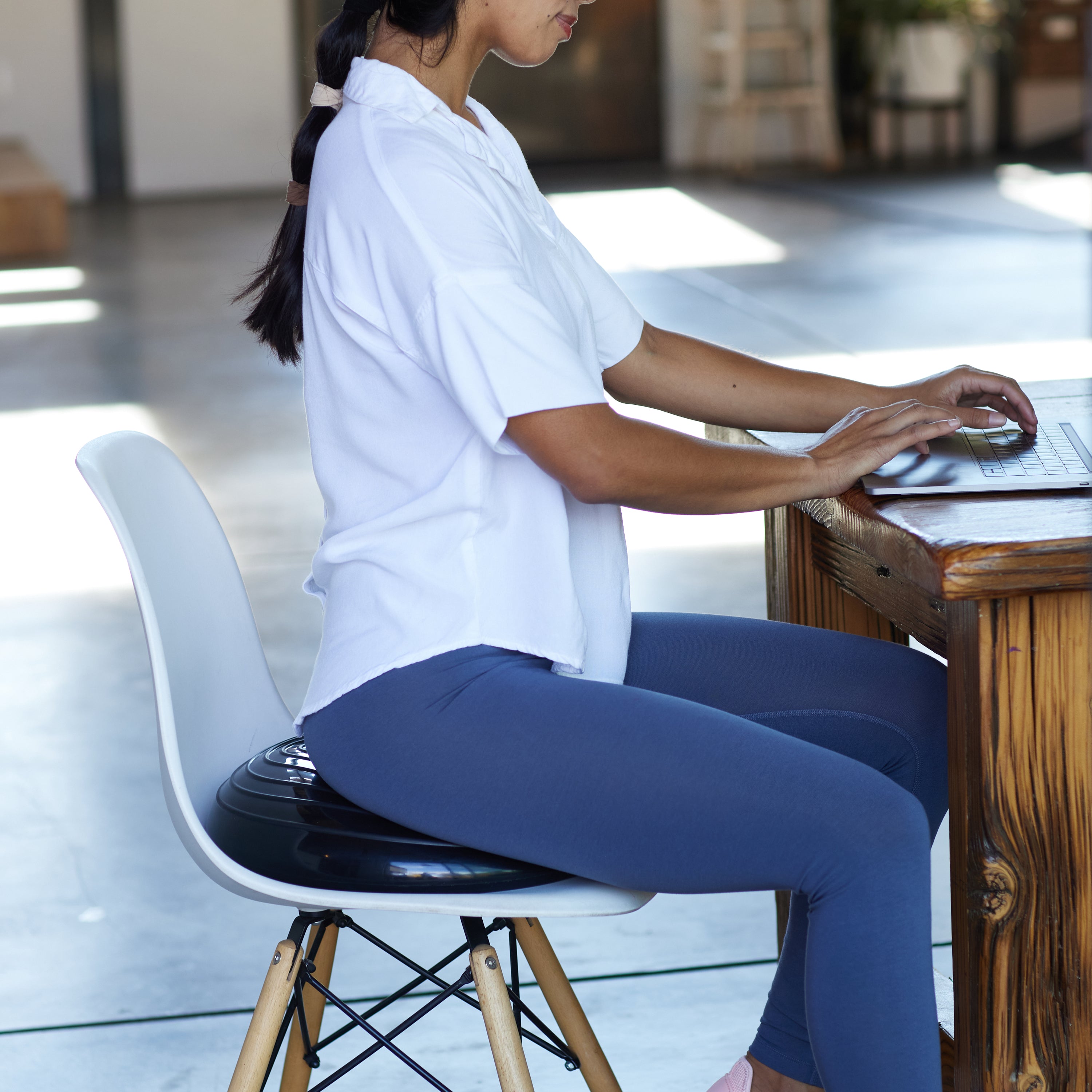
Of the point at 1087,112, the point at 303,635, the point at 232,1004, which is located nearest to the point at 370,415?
the point at 1087,112

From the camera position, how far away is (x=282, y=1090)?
1.19 m

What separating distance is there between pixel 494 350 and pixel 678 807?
1.07ft

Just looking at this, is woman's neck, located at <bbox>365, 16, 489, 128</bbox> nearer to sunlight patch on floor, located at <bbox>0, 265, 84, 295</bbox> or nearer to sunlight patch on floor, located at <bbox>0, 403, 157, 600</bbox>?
sunlight patch on floor, located at <bbox>0, 403, 157, 600</bbox>

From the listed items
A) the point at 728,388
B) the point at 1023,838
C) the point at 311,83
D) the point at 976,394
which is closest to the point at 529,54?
the point at 728,388

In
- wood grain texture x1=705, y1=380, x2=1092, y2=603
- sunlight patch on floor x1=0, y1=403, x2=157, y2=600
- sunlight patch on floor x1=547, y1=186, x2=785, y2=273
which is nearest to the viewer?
wood grain texture x1=705, y1=380, x2=1092, y2=603

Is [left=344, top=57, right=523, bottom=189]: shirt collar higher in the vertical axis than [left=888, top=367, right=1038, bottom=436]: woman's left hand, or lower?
higher

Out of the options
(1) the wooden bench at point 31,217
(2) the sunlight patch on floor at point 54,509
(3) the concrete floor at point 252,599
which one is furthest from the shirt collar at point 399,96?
(1) the wooden bench at point 31,217

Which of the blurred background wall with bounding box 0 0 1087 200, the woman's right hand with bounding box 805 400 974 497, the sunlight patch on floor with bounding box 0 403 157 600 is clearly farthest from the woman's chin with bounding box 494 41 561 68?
the blurred background wall with bounding box 0 0 1087 200

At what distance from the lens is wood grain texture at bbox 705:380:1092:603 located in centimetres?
99

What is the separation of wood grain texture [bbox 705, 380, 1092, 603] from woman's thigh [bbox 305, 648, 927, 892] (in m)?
0.14

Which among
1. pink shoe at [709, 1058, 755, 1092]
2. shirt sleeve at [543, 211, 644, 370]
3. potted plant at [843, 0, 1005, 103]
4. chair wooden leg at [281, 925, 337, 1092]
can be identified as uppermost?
potted plant at [843, 0, 1005, 103]

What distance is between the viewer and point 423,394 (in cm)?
113

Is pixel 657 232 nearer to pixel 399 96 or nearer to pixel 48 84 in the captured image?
pixel 48 84

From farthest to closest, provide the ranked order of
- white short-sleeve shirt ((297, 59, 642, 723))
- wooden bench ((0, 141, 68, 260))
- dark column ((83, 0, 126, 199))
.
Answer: dark column ((83, 0, 126, 199)) < wooden bench ((0, 141, 68, 260)) < white short-sleeve shirt ((297, 59, 642, 723))
